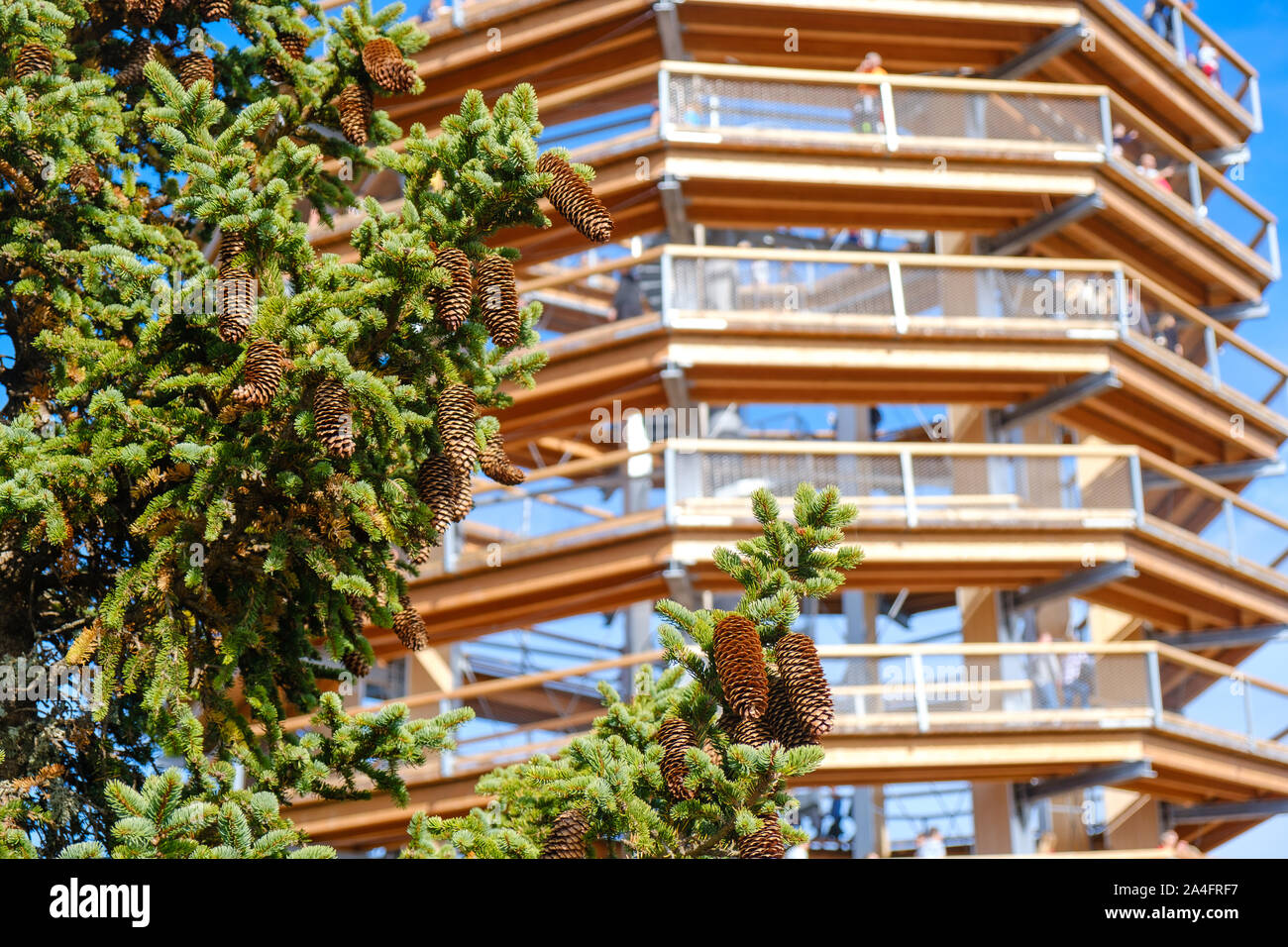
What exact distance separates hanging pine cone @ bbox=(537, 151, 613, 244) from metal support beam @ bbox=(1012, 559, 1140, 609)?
12.7 m

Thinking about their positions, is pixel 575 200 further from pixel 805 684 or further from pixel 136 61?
pixel 136 61

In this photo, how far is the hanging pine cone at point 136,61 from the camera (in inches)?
334

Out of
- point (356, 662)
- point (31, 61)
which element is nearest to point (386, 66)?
point (31, 61)

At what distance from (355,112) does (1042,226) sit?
1338 cm

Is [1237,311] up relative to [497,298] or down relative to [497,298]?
up

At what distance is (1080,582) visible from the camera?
17922 millimetres

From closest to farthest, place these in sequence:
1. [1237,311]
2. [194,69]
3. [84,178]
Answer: [84,178]
[194,69]
[1237,311]

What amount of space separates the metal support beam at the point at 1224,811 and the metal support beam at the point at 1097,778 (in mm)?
2755

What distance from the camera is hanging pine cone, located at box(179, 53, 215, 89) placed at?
8.25 metres

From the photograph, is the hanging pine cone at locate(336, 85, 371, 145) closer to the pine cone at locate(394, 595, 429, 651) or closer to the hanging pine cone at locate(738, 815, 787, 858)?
the pine cone at locate(394, 595, 429, 651)

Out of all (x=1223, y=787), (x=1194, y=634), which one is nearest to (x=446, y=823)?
(x=1223, y=787)

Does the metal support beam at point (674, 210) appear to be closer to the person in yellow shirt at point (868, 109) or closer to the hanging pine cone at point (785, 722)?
the person in yellow shirt at point (868, 109)

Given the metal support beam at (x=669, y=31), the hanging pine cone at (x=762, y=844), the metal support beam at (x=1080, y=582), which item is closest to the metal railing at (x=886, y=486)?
the metal support beam at (x=1080, y=582)
